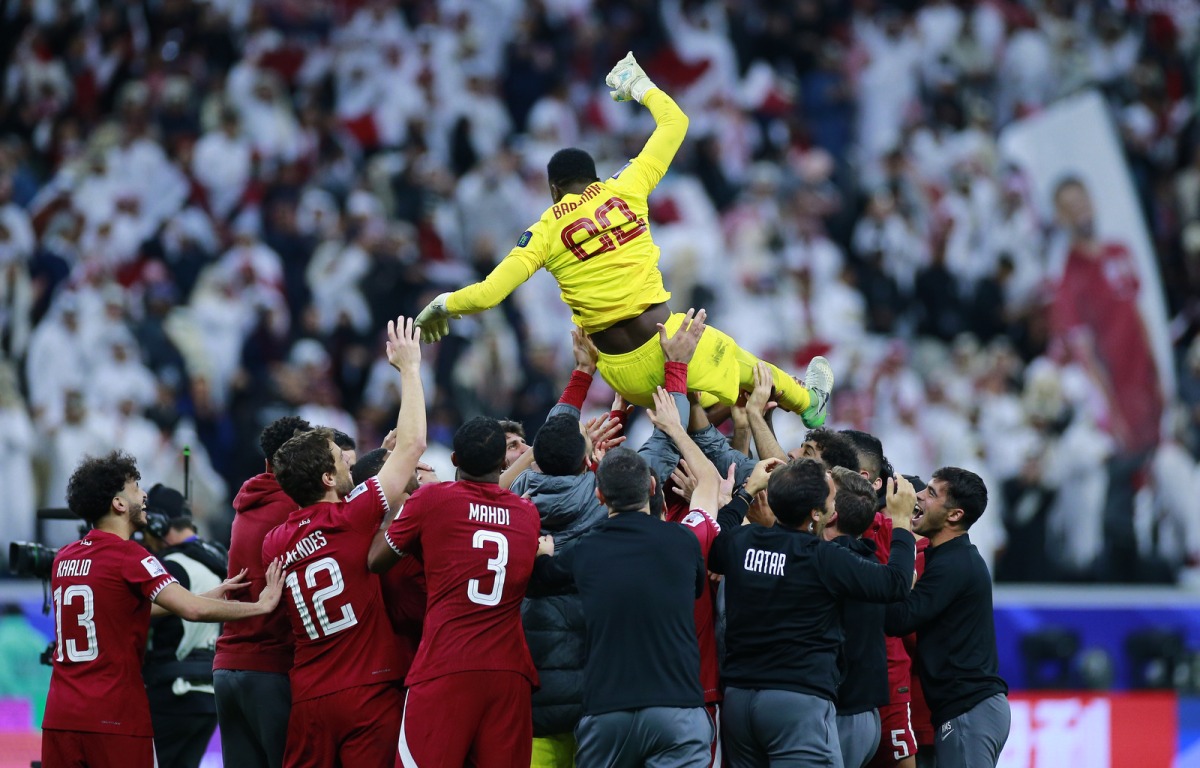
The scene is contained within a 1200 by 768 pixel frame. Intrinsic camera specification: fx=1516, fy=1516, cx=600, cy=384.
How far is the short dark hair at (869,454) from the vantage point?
7934mm

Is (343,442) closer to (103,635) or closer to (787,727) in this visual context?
(103,635)

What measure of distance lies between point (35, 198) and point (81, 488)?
10.4 m

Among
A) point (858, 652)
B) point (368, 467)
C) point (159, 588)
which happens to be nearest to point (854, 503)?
point (858, 652)

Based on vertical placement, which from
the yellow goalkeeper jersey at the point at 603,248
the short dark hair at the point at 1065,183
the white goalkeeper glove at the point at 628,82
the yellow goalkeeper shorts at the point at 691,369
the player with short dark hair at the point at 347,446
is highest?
the short dark hair at the point at 1065,183

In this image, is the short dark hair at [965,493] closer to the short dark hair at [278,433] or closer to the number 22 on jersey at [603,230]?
the number 22 on jersey at [603,230]

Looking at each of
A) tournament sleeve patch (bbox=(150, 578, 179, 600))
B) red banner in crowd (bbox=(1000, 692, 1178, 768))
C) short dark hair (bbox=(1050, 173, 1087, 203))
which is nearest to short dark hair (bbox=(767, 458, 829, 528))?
tournament sleeve patch (bbox=(150, 578, 179, 600))

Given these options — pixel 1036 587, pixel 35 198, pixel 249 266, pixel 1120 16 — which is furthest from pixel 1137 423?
pixel 35 198

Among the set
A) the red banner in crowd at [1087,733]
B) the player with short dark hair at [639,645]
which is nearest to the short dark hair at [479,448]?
the player with short dark hair at [639,645]

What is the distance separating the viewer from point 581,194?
7875mm

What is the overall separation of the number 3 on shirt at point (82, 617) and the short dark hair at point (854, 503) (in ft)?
11.5

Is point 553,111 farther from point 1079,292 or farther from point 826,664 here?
point 826,664

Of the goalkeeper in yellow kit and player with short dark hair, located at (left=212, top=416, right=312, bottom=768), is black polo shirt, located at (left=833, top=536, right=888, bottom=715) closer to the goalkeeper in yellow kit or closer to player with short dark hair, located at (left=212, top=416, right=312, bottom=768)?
the goalkeeper in yellow kit

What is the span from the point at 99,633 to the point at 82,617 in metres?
0.11

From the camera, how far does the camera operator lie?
8.46 meters
